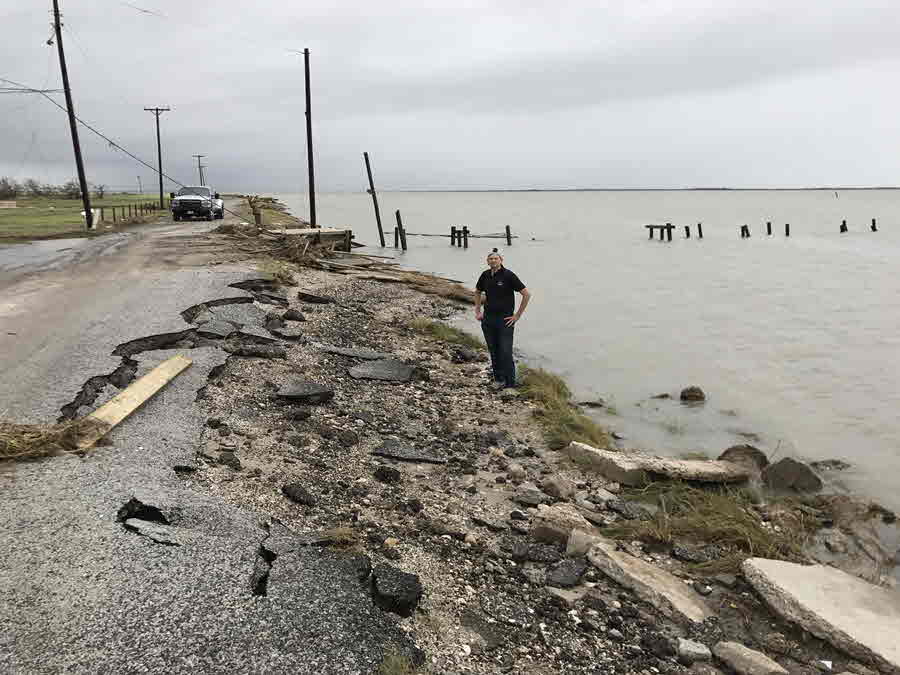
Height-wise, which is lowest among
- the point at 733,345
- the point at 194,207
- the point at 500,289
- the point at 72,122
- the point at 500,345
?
the point at 733,345

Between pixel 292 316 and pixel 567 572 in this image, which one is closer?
pixel 567 572

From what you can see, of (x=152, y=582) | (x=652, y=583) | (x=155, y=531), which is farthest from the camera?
(x=652, y=583)

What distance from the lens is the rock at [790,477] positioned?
6906 mm

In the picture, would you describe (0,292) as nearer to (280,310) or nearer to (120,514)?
(280,310)

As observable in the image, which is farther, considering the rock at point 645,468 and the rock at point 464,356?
the rock at point 464,356

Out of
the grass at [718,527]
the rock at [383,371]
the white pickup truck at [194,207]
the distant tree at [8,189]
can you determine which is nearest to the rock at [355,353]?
the rock at [383,371]

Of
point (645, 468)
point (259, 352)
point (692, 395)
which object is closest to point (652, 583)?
point (645, 468)

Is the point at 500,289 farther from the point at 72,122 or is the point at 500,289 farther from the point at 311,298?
the point at 72,122

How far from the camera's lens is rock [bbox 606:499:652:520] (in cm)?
570

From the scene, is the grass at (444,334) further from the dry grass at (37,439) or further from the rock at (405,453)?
the dry grass at (37,439)

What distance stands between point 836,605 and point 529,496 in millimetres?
2444

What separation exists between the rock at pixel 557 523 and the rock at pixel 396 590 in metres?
1.46

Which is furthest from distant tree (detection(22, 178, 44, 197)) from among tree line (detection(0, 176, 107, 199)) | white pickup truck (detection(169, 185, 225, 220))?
white pickup truck (detection(169, 185, 225, 220))

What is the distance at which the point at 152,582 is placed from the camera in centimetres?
A: 344
